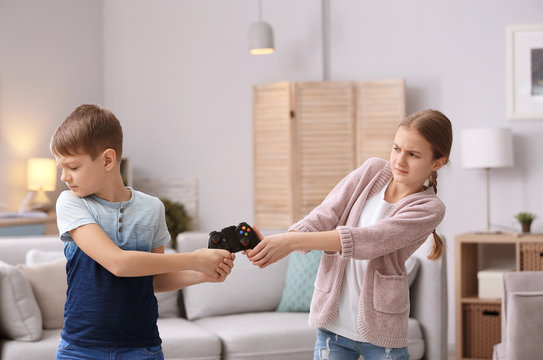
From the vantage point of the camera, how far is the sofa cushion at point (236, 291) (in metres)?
3.67

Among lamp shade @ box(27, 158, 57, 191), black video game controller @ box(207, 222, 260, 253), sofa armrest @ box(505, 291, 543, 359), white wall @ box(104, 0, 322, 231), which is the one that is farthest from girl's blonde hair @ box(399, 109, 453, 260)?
lamp shade @ box(27, 158, 57, 191)

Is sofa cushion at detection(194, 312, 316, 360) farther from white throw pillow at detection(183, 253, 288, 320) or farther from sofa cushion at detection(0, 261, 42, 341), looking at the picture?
sofa cushion at detection(0, 261, 42, 341)

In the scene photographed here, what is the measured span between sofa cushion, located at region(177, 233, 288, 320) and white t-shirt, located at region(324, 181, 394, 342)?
6.47 ft

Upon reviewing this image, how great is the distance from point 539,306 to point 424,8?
3.36 meters

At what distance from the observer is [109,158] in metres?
1.49

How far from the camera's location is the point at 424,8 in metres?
5.31

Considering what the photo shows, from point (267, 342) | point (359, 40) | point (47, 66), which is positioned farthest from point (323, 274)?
point (47, 66)

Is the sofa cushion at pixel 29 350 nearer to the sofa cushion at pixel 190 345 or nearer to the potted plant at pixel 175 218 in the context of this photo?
the sofa cushion at pixel 190 345

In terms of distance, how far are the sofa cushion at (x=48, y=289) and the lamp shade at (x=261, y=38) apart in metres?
2.53

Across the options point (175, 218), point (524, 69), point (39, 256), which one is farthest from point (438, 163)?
point (175, 218)

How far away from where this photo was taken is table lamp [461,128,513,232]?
4.73m

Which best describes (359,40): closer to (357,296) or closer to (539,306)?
(539,306)

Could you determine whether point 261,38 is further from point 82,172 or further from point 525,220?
point 82,172

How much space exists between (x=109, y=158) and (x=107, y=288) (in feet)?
0.91
